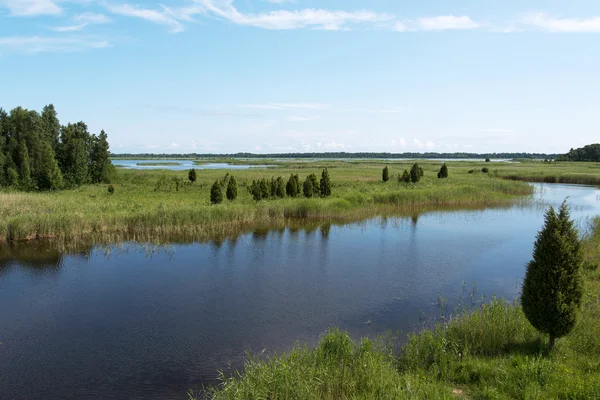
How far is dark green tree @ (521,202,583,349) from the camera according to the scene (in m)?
8.05

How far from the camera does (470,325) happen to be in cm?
984

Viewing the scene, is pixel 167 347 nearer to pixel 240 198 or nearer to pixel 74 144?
pixel 240 198

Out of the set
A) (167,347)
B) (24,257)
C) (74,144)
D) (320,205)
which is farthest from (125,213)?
(74,144)

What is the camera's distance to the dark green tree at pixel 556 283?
26.4 feet

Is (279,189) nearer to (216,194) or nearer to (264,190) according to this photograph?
(264,190)

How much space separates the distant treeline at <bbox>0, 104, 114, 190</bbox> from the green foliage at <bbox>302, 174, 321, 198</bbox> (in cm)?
2775

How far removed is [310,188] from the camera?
34344 mm

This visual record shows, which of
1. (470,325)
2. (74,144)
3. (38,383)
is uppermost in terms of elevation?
(74,144)

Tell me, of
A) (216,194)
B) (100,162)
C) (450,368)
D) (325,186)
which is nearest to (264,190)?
(216,194)

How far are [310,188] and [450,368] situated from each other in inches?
1053

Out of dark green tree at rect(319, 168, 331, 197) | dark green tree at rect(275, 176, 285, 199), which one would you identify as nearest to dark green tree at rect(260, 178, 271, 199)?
dark green tree at rect(275, 176, 285, 199)

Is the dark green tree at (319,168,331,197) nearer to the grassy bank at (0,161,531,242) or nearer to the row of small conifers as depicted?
the row of small conifers

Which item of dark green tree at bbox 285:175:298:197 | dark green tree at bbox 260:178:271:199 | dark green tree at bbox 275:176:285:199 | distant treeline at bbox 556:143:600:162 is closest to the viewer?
dark green tree at bbox 260:178:271:199

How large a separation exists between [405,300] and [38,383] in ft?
34.6
